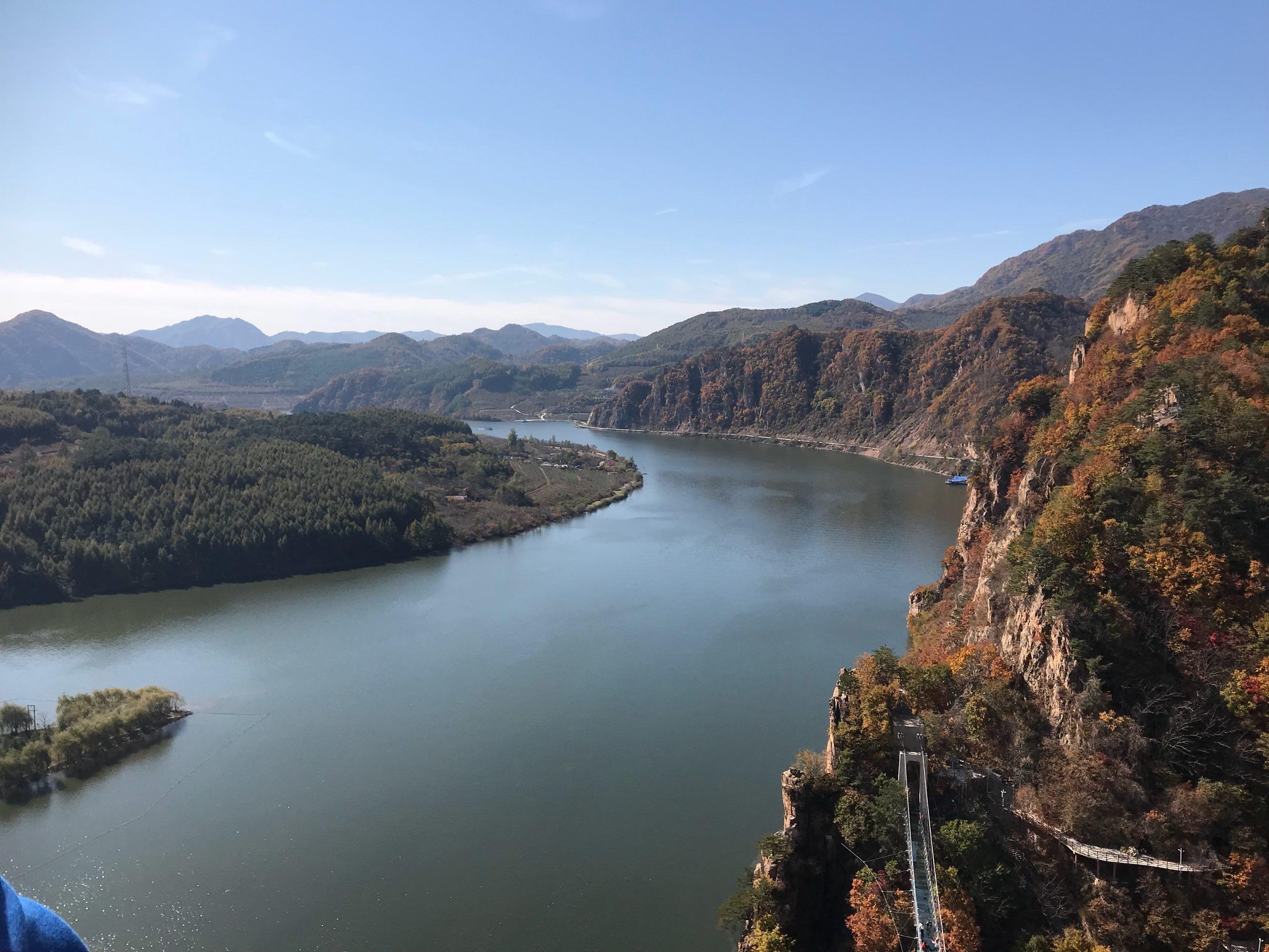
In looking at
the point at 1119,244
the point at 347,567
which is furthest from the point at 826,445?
the point at 1119,244

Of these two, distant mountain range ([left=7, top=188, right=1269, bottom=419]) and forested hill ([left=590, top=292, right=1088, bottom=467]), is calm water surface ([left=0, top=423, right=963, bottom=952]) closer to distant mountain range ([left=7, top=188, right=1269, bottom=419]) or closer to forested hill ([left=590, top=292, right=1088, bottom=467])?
forested hill ([left=590, top=292, right=1088, bottom=467])

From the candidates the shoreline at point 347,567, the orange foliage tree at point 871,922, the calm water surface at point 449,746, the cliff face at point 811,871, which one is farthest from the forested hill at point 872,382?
the orange foliage tree at point 871,922

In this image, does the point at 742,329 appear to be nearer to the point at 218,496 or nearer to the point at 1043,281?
the point at 1043,281

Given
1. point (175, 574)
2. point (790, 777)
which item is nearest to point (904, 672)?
point (790, 777)

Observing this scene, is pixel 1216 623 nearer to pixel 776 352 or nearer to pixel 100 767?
pixel 100 767

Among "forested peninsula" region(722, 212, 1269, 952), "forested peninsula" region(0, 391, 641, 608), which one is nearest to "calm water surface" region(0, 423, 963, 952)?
"forested peninsula" region(0, 391, 641, 608)

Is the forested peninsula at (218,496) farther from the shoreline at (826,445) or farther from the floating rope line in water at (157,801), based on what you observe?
the shoreline at (826,445)

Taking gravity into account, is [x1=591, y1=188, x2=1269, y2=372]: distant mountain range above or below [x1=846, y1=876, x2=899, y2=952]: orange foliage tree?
above
